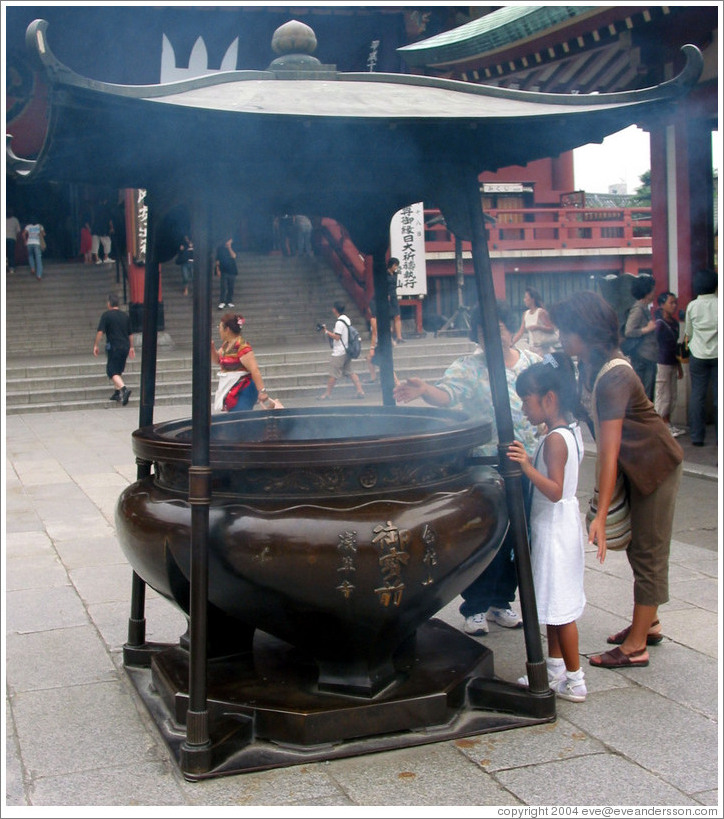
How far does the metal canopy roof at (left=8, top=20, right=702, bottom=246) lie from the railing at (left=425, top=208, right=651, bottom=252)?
17241 millimetres

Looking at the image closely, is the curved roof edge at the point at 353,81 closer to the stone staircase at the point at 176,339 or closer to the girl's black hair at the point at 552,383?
the girl's black hair at the point at 552,383

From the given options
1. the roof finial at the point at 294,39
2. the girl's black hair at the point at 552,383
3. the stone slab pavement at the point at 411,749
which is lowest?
the stone slab pavement at the point at 411,749

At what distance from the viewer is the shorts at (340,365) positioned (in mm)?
12695

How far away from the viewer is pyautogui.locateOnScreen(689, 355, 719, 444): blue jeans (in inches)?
345

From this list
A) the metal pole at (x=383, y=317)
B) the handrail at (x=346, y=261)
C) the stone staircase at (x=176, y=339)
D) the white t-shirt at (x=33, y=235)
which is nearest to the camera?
the metal pole at (x=383, y=317)

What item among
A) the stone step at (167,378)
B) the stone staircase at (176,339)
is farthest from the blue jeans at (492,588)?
the stone step at (167,378)

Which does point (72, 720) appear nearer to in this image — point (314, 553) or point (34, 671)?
point (34, 671)

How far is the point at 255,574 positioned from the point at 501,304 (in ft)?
6.85

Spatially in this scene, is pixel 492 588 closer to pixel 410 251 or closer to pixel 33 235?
pixel 410 251

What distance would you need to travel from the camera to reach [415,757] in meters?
2.96

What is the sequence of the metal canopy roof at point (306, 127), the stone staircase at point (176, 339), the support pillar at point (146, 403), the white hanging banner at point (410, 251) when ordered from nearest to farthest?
the metal canopy roof at point (306, 127)
the support pillar at point (146, 403)
the stone staircase at point (176, 339)
the white hanging banner at point (410, 251)

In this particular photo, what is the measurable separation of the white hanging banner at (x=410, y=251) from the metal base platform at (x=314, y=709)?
1411 cm

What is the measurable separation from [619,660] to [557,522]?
2.44ft

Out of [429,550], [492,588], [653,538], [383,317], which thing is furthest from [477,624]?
[383,317]
